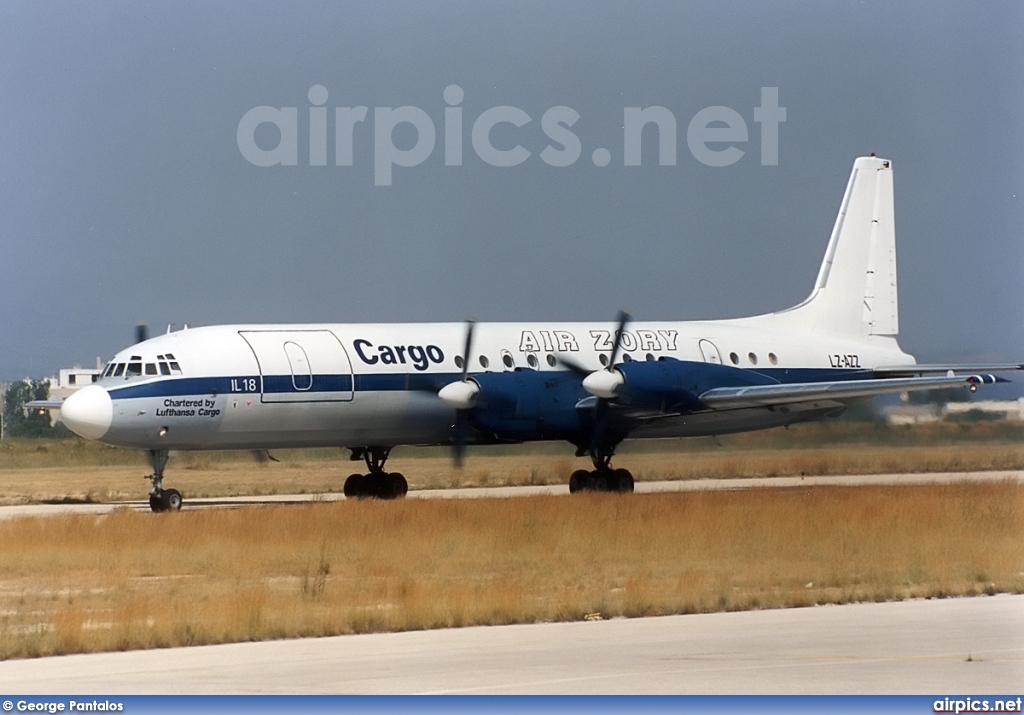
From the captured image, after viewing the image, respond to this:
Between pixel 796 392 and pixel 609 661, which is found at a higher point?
pixel 796 392

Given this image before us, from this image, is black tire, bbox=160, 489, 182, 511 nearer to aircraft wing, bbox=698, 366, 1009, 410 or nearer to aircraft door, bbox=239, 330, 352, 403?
aircraft door, bbox=239, 330, 352, 403

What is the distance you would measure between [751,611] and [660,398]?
12.9m

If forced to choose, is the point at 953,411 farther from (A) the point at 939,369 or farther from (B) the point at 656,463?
(B) the point at 656,463

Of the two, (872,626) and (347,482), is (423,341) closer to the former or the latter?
(347,482)

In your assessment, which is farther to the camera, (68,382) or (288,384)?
(68,382)

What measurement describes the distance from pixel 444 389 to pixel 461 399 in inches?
20.1

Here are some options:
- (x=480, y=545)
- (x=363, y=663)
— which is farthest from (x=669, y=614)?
(x=480, y=545)

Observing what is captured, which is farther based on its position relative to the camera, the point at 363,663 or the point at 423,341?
the point at 423,341

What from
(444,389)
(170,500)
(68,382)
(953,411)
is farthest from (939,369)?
(68,382)

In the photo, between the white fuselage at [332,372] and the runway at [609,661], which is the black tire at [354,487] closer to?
the white fuselage at [332,372]

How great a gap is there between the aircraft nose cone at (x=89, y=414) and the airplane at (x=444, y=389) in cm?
2

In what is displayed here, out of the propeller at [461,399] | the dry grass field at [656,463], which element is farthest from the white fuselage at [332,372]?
the dry grass field at [656,463]

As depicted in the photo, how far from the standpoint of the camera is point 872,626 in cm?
1388

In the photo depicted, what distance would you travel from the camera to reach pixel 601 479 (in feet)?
96.3
